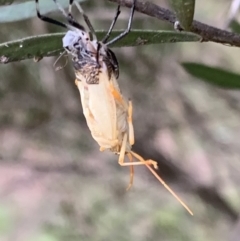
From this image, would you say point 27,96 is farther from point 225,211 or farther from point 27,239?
point 27,239

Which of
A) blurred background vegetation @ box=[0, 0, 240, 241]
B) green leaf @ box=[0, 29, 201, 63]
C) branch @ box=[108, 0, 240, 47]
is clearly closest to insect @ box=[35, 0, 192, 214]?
green leaf @ box=[0, 29, 201, 63]

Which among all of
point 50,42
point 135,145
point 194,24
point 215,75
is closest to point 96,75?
point 50,42

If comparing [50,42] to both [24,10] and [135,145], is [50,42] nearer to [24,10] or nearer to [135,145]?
[24,10]

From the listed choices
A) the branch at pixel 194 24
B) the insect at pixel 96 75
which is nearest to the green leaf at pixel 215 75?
the insect at pixel 96 75

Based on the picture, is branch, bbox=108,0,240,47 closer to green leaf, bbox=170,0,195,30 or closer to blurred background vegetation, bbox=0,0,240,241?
green leaf, bbox=170,0,195,30

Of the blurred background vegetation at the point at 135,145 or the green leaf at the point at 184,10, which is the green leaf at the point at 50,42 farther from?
the blurred background vegetation at the point at 135,145
